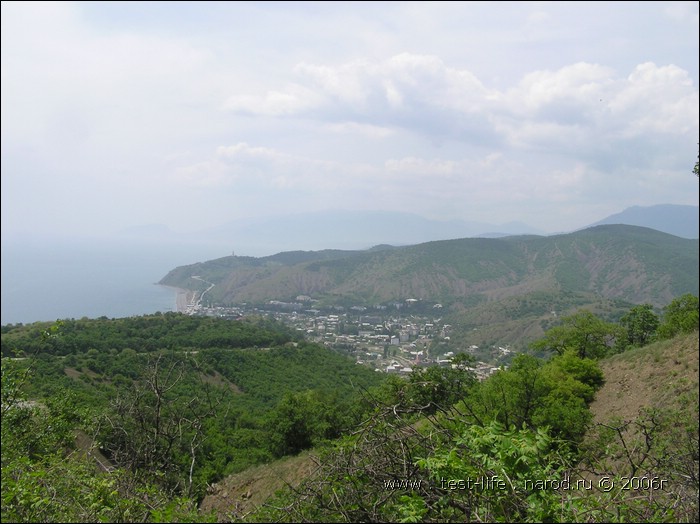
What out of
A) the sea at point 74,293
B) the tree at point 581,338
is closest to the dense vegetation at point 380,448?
the tree at point 581,338

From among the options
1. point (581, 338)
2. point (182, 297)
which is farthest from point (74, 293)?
point (581, 338)

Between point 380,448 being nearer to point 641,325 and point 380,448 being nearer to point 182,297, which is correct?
point 641,325

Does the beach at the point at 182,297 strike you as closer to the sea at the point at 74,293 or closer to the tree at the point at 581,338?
the sea at the point at 74,293

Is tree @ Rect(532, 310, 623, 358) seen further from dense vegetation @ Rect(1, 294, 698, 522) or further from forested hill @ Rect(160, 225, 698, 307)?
forested hill @ Rect(160, 225, 698, 307)

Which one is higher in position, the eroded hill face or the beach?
the eroded hill face

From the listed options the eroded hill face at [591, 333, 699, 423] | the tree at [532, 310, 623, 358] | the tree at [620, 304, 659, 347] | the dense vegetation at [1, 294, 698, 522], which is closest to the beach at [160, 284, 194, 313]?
the dense vegetation at [1, 294, 698, 522]
